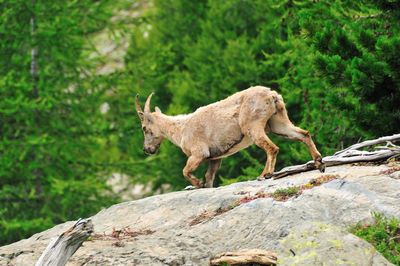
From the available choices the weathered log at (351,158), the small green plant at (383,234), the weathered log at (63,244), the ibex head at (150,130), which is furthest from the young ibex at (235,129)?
the weathered log at (63,244)

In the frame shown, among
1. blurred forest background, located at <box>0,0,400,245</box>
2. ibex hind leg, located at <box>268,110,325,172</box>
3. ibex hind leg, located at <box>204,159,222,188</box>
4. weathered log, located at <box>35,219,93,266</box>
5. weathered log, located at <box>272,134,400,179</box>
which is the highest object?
weathered log, located at <box>35,219,93,266</box>

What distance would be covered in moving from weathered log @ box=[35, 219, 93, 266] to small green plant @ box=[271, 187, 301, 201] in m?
2.35

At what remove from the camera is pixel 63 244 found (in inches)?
395

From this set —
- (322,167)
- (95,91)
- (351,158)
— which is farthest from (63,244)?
(95,91)

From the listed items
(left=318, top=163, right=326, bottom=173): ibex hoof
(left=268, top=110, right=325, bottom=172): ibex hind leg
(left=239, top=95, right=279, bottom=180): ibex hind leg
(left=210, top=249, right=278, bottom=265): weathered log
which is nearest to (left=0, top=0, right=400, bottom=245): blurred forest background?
(left=268, top=110, right=325, bottom=172): ibex hind leg

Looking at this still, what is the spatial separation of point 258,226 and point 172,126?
4.66m

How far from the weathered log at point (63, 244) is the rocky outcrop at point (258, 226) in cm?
32

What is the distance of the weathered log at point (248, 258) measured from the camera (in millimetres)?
9898

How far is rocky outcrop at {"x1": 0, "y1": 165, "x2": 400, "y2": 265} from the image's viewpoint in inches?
397

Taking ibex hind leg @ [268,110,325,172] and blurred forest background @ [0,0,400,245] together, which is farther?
blurred forest background @ [0,0,400,245]

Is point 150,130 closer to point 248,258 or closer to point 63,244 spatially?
point 63,244

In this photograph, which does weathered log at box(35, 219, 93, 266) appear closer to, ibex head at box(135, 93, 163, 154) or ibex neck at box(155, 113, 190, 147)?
ibex neck at box(155, 113, 190, 147)

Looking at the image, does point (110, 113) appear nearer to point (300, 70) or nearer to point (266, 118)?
point (300, 70)

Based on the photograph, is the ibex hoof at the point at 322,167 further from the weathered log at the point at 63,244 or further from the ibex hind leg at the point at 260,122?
the weathered log at the point at 63,244
